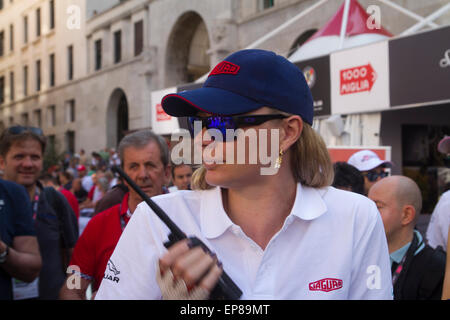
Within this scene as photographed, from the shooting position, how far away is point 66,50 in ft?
84.2

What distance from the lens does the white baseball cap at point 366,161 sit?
17.7 ft

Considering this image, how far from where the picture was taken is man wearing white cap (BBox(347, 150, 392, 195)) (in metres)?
5.34

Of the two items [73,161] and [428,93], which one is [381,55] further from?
[73,161]

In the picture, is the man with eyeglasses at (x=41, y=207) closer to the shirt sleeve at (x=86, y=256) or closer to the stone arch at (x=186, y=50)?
the shirt sleeve at (x=86, y=256)

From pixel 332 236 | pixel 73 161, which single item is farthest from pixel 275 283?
pixel 73 161

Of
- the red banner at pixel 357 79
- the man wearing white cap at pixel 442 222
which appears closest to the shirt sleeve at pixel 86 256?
the man wearing white cap at pixel 442 222

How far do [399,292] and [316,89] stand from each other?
5.53 meters

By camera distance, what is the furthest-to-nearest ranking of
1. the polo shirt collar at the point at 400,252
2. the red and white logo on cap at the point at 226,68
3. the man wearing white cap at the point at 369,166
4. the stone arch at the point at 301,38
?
the stone arch at the point at 301,38 → the man wearing white cap at the point at 369,166 → the polo shirt collar at the point at 400,252 → the red and white logo on cap at the point at 226,68

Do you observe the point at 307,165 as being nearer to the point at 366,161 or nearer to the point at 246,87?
the point at 246,87

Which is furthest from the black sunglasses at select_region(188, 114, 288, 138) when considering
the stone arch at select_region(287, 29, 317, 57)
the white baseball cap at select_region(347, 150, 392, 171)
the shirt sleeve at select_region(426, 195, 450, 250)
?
the stone arch at select_region(287, 29, 317, 57)

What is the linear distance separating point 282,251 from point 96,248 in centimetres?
147

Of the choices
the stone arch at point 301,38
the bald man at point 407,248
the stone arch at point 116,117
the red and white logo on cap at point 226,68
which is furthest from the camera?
the stone arch at point 116,117

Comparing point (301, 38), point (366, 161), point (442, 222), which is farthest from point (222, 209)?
point (301, 38)

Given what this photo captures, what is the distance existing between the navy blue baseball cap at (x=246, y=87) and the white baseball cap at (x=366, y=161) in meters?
3.99
